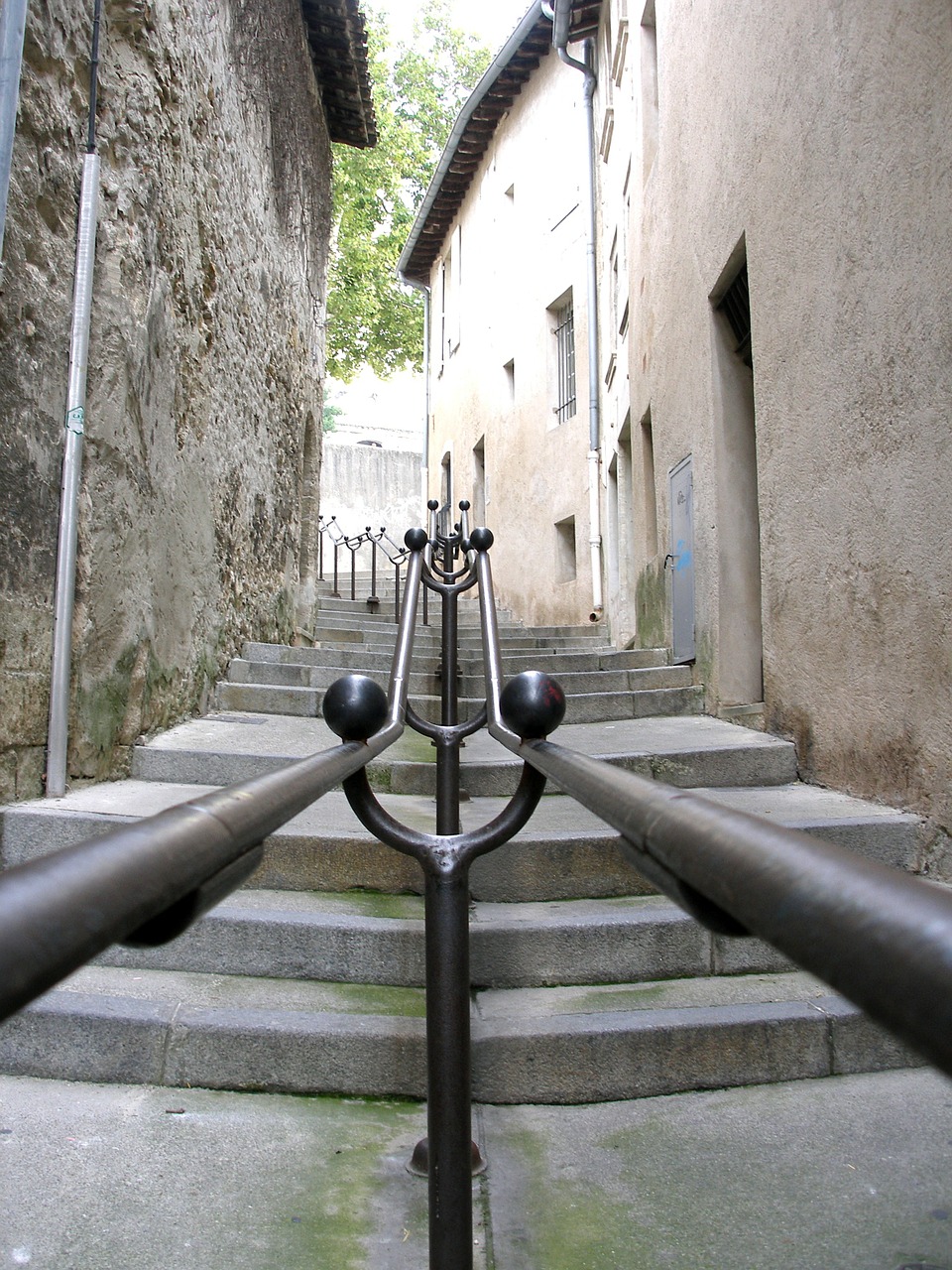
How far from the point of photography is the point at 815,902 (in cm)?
42

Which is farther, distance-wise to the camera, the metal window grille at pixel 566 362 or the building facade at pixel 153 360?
the metal window grille at pixel 566 362

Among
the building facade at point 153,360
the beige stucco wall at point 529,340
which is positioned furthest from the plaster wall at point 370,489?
the building facade at point 153,360

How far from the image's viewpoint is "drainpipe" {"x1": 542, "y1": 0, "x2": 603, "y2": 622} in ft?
33.8

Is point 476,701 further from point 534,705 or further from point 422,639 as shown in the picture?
point 534,705

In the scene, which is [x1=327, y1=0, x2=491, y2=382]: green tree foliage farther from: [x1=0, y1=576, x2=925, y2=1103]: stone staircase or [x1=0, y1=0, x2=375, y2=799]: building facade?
[x1=0, y1=576, x2=925, y2=1103]: stone staircase

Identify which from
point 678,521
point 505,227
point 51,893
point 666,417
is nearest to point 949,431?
point 51,893

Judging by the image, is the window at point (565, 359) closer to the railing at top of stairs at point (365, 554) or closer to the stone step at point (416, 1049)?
the railing at top of stairs at point (365, 554)

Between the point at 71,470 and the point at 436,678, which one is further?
the point at 436,678

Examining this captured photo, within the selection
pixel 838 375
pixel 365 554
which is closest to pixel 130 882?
pixel 838 375

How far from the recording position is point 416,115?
19.3 m

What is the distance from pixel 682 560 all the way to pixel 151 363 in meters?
3.25

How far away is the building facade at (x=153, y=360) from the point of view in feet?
10.3

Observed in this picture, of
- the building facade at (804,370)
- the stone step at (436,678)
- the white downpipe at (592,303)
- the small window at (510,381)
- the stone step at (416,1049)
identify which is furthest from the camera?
the small window at (510,381)

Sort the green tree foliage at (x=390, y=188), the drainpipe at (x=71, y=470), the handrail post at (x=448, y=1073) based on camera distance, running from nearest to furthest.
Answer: the handrail post at (x=448, y=1073) < the drainpipe at (x=71, y=470) < the green tree foliage at (x=390, y=188)
